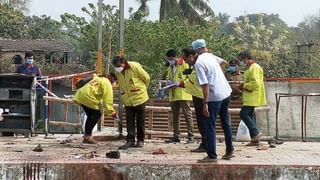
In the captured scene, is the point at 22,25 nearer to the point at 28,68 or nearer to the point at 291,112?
the point at 291,112

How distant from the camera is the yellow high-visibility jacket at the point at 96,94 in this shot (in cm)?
970

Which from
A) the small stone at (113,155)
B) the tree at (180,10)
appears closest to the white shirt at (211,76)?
the small stone at (113,155)

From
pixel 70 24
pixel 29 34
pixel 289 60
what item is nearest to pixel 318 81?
pixel 289 60

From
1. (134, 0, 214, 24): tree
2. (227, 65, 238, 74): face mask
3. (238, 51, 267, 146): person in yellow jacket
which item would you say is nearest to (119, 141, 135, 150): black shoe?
(238, 51, 267, 146): person in yellow jacket

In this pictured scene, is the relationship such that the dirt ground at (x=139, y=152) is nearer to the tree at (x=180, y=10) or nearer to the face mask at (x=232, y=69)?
the face mask at (x=232, y=69)

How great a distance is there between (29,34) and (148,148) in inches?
1784

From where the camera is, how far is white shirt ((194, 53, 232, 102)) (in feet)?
26.3

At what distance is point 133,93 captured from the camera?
31.6 ft

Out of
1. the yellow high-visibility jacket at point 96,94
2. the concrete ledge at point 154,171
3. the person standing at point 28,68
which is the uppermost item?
the person standing at point 28,68

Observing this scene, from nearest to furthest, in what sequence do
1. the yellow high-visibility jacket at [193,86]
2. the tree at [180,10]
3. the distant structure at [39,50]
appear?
the yellow high-visibility jacket at [193,86]
the tree at [180,10]
the distant structure at [39,50]

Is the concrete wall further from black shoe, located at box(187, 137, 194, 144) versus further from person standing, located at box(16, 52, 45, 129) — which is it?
person standing, located at box(16, 52, 45, 129)

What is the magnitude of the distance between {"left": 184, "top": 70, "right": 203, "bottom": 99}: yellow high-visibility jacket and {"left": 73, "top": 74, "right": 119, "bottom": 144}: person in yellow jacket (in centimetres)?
121

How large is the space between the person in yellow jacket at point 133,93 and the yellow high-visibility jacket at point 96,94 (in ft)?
0.71

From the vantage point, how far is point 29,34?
53312 mm
